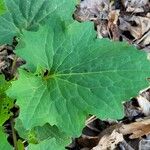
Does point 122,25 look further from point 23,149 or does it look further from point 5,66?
point 23,149

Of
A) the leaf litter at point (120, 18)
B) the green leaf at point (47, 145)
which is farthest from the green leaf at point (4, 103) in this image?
the leaf litter at point (120, 18)

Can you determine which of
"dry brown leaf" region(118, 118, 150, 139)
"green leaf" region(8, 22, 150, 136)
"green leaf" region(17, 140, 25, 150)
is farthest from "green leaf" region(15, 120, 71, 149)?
"dry brown leaf" region(118, 118, 150, 139)

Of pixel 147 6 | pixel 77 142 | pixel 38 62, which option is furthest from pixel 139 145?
pixel 147 6

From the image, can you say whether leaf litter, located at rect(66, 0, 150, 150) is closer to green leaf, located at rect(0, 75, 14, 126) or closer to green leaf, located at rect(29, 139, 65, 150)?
green leaf, located at rect(0, 75, 14, 126)

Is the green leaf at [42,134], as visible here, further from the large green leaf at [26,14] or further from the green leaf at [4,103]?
the large green leaf at [26,14]

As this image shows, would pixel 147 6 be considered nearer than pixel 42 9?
No

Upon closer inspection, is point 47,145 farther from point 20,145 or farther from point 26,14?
point 26,14
